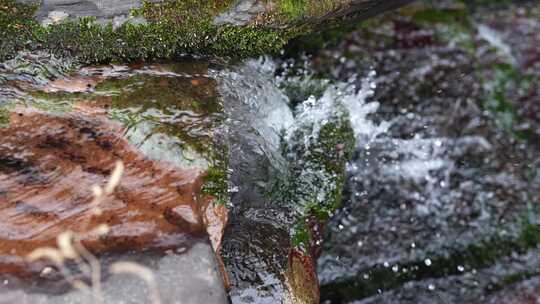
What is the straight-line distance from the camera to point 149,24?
289cm

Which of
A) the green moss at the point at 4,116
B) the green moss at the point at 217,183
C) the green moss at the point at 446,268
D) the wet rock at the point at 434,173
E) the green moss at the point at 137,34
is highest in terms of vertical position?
the green moss at the point at 137,34

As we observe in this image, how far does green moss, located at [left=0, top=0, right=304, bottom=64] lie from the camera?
9.04 feet

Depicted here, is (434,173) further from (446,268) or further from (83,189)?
(83,189)

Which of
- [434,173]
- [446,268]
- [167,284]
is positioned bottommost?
[446,268]

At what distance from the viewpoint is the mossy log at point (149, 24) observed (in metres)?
2.77

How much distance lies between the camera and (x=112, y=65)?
2.87 metres

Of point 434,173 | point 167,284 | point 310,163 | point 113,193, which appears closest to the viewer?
point 167,284

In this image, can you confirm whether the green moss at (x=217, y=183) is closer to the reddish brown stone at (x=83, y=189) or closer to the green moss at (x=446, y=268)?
the reddish brown stone at (x=83, y=189)

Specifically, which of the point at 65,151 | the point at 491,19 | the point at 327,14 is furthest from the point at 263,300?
the point at 491,19

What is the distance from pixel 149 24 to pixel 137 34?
90 millimetres

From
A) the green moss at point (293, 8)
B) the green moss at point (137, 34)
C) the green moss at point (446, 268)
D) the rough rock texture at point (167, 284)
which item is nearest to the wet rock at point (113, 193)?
the rough rock texture at point (167, 284)

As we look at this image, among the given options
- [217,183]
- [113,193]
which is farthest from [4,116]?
[217,183]

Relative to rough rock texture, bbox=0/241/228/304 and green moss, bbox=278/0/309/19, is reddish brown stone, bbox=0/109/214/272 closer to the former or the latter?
rough rock texture, bbox=0/241/228/304

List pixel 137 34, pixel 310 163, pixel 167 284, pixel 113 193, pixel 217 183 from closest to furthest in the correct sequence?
pixel 167 284
pixel 113 193
pixel 217 183
pixel 137 34
pixel 310 163
